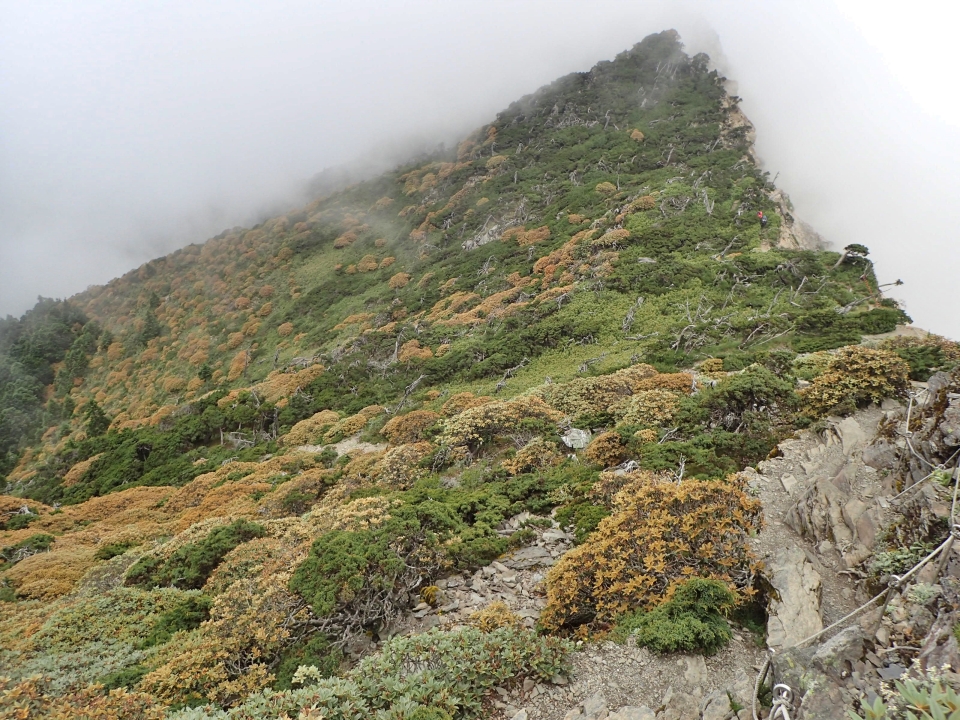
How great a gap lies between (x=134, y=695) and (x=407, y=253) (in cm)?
4964

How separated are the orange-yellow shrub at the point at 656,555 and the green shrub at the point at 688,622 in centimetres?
28

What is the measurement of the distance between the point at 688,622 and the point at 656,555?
1222 mm

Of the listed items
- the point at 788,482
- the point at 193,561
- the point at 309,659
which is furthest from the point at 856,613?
the point at 193,561

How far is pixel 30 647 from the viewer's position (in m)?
9.84

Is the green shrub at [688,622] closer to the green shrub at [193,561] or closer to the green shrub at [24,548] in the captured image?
the green shrub at [193,561]

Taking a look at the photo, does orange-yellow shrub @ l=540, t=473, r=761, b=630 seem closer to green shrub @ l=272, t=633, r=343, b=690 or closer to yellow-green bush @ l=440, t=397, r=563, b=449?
green shrub @ l=272, t=633, r=343, b=690

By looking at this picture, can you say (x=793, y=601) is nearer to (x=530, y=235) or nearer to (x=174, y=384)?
(x=530, y=235)

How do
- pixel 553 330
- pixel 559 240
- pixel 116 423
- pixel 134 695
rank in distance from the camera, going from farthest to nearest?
pixel 116 423 → pixel 559 240 → pixel 553 330 → pixel 134 695

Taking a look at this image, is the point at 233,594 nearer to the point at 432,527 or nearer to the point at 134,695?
the point at 134,695

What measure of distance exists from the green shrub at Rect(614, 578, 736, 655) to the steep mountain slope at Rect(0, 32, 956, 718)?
18cm

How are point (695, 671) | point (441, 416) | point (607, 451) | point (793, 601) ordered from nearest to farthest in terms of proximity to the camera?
point (695, 671) < point (793, 601) < point (607, 451) < point (441, 416)

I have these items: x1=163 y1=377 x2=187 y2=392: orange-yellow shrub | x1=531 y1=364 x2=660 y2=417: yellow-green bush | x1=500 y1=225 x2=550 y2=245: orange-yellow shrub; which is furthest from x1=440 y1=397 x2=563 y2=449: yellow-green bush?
x1=163 y1=377 x2=187 y2=392: orange-yellow shrub

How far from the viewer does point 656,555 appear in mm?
7812

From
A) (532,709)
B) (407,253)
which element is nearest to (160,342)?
(407,253)
